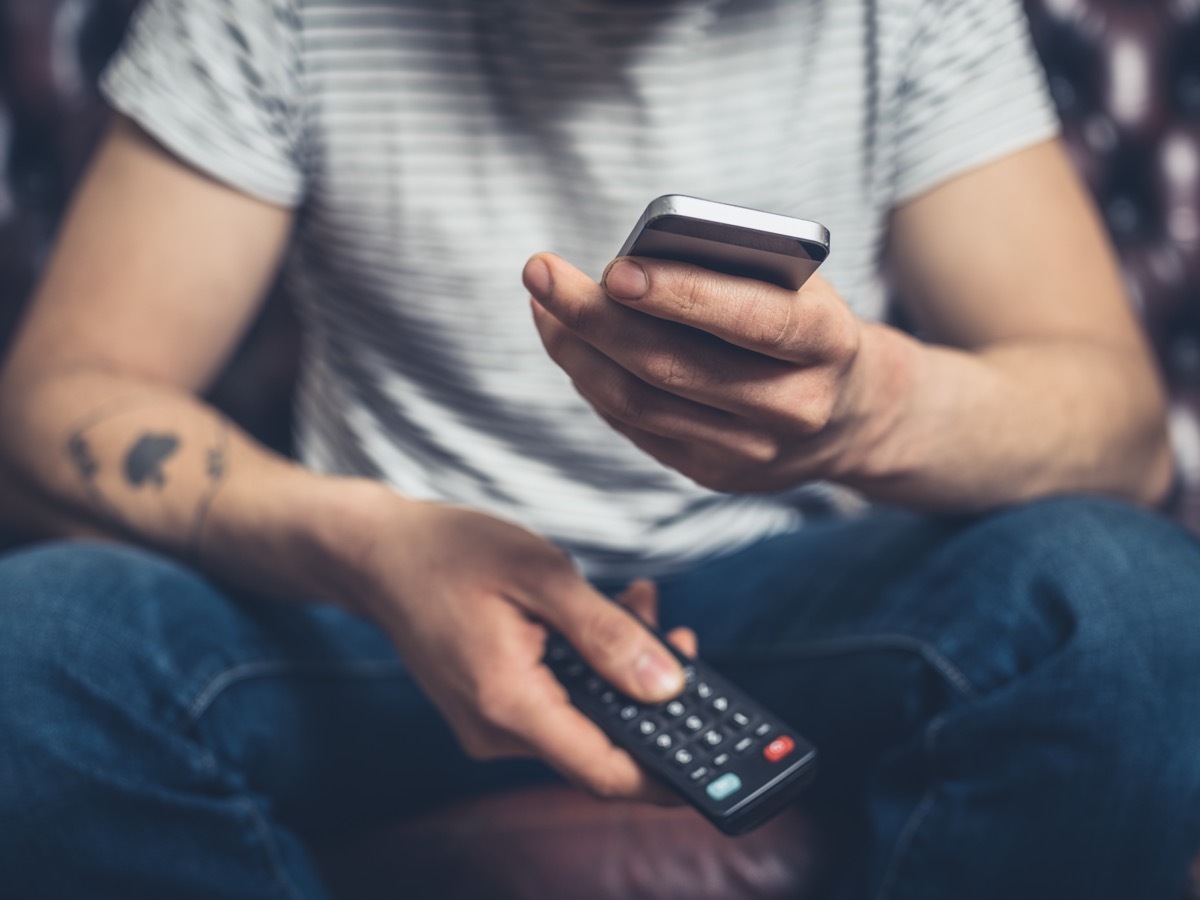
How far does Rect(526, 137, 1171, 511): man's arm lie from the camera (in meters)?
0.31

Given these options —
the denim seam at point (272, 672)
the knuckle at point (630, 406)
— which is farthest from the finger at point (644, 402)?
the denim seam at point (272, 672)

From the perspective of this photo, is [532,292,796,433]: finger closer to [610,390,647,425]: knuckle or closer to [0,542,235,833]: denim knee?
[610,390,647,425]: knuckle

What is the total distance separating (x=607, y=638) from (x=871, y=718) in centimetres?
16

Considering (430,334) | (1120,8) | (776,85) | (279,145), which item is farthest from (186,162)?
(1120,8)

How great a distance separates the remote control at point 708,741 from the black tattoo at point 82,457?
278 millimetres

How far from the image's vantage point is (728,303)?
0.30 m

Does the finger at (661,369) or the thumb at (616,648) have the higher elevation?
the finger at (661,369)

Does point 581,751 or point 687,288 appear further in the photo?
point 581,751

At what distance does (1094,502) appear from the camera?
1.61 ft

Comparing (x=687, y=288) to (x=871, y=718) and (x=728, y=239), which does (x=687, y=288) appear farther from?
(x=871, y=718)

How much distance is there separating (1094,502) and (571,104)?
343 mm

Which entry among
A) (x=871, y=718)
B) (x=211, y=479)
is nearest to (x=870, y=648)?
(x=871, y=718)

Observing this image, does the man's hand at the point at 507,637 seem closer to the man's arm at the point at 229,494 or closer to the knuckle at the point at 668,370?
the man's arm at the point at 229,494

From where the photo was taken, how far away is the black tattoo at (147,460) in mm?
522
